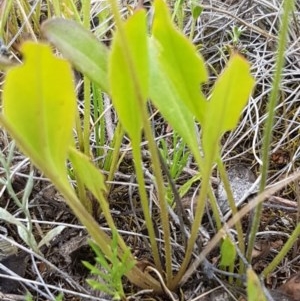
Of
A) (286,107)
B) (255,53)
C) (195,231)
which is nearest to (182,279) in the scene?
(195,231)

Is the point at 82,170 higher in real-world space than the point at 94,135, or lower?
higher

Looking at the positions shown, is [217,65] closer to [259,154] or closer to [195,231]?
[259,154]

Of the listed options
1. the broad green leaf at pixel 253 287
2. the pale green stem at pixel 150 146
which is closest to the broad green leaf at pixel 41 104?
the pale green stem at pixel 150 146

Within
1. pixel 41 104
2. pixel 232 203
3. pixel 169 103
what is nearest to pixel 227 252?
pixel 232 203

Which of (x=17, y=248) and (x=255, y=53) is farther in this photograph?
(x=255, y=53)

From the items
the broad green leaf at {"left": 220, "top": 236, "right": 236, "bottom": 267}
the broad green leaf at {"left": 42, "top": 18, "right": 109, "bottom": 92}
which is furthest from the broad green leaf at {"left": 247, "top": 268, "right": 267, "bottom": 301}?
the broad green leaf at {"left": 42, "top": 18, "right": 109, "bottom": 92}

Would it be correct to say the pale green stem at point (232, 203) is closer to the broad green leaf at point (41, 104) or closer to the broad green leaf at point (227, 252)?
the broad green leaf at point (227, 252)
